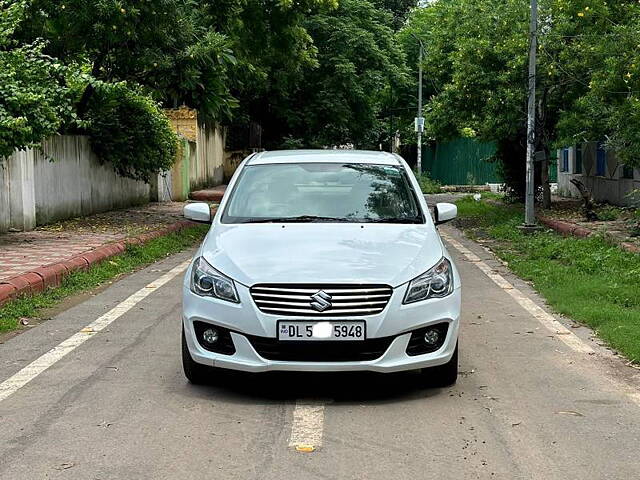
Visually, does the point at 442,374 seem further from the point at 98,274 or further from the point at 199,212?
the point at 98,274

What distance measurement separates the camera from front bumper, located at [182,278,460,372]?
220 inches

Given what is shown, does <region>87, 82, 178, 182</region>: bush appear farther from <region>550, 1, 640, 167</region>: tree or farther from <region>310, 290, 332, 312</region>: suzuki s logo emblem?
<region>310, 290, 332, 312</region>: suzuki s logo emblem

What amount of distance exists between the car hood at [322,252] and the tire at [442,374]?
646mm

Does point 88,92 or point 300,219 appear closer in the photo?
point 300,219

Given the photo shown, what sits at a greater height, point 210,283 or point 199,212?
point 199,212

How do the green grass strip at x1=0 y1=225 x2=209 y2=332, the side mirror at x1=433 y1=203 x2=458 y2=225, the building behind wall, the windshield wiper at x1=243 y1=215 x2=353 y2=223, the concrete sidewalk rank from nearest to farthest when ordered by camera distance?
the windshield wiper at x1=243 y1=215 x2=353 y2=223
the side mirror at x1=433 y1=203 x2=458 y2=225
the green grass strip at x1=0 y1=225 x2=209 y2=332
the concrete sidewalk
the building behind wall

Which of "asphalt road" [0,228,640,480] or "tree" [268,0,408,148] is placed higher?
"tree" [268,0,408,148]

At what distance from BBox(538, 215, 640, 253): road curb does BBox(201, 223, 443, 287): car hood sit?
24.6 ft

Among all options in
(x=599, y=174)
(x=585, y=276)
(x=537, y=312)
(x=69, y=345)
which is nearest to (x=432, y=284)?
(x=69, y=345)

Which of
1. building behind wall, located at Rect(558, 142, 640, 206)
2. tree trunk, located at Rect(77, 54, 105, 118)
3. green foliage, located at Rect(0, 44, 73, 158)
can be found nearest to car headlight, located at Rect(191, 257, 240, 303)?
green foliage, located at Rect(0, 44, 73, 158)

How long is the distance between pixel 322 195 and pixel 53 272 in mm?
4798

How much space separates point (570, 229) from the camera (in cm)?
1656

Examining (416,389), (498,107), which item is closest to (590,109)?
(498,107)

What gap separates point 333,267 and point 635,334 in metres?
3.18
